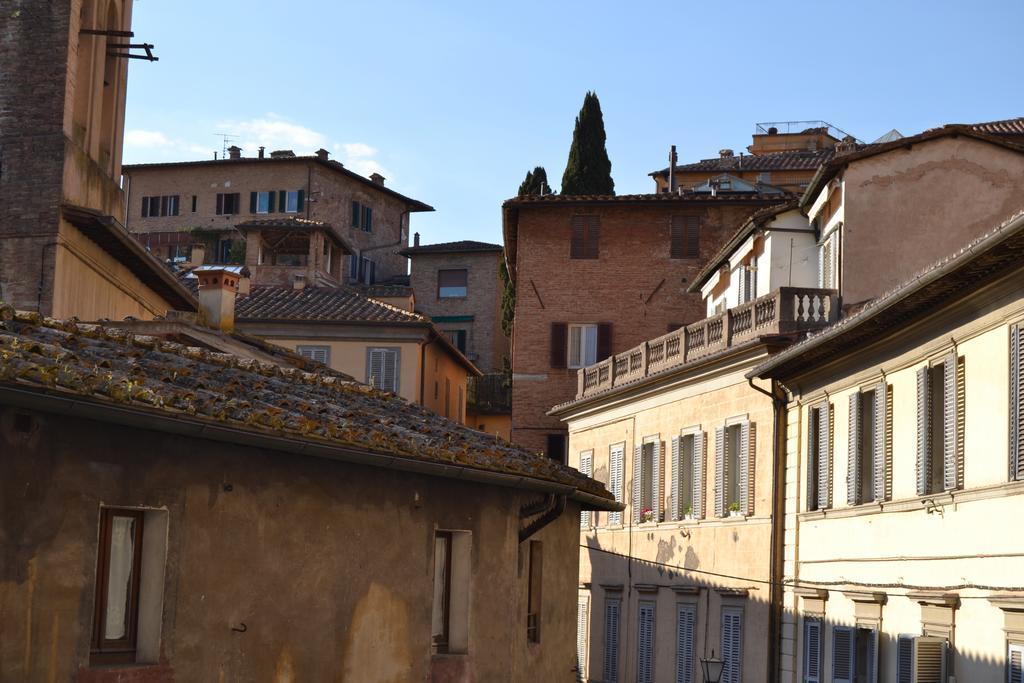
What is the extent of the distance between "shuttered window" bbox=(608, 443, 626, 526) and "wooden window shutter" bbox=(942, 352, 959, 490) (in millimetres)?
18352

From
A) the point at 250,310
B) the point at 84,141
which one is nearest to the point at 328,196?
the point at 250,310

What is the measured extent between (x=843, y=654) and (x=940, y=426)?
18.1ft

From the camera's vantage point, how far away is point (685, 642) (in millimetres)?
34750

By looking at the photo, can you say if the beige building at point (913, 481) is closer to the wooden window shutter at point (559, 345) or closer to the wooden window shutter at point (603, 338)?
the wooden window shutter at point (603, 338)

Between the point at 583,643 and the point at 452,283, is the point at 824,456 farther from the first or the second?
the point at 452,283

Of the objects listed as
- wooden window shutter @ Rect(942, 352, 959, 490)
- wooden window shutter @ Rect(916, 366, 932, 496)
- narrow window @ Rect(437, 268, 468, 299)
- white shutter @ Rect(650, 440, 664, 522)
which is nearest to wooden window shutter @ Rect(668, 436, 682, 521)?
white shutter @ Rect(650, 440, 664, 522)

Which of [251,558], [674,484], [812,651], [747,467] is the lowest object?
[812,651]

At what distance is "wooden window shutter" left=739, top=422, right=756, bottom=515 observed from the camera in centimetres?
3156

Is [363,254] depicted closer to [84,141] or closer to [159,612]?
[84,141]

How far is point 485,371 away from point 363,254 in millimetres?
10731

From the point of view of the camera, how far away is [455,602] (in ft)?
52.9

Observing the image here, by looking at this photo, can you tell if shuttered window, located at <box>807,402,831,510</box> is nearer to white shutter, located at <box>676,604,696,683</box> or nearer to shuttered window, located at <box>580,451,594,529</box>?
white shutter, located at <box>676,604,696,683</box>

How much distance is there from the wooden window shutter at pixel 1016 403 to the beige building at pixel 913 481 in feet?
0.07

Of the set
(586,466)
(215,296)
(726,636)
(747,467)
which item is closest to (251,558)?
(215,296)
